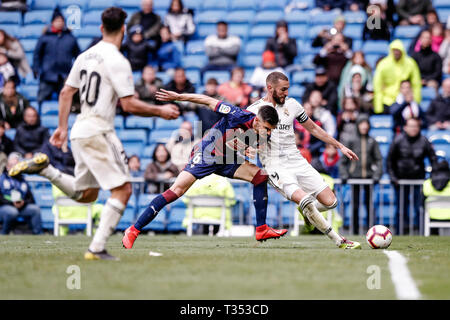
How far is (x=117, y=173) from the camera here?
7.96 m

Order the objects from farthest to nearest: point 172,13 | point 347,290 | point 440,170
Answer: point 172,13
point 440,170
point 347,290

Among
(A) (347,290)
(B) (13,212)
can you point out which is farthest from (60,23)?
(A) (347,290)

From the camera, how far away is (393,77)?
60.1 ft

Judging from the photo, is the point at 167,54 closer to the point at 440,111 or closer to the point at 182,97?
the point at 440,111

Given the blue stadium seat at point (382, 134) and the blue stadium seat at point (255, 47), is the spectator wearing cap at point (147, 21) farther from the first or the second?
the blue stadium seat at point (382, 134)

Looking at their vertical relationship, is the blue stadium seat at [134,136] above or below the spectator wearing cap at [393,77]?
below

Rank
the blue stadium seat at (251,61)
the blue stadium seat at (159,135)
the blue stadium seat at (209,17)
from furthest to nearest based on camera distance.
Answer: the blue stadium seat at (209,17) → the blue stadium seat at (251,61) → the blue stadium seat at (159,135)

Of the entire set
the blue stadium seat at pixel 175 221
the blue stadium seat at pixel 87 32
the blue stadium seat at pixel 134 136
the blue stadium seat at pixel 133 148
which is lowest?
the blue stadium seat at pixel 175 221

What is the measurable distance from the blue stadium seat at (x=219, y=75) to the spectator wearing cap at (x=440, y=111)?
5.00 m

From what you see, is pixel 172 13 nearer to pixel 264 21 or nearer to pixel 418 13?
pixel 264 21

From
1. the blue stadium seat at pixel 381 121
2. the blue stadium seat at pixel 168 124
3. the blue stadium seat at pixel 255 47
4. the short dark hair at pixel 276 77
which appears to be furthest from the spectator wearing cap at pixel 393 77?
the short dark hair at pixel 276 77

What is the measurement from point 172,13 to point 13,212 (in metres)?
7.11

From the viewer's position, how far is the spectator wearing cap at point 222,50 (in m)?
20.2

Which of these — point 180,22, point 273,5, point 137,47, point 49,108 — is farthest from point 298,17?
point 49,108
